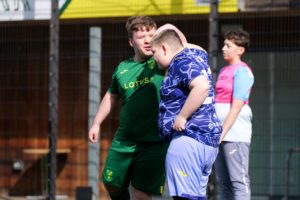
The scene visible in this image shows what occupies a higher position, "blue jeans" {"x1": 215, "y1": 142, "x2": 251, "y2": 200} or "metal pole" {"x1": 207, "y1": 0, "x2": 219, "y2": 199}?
"metal pole" {"x1": 207, "y1": 0, "x2": 219, "y2": 199}

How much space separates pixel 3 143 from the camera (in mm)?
12398

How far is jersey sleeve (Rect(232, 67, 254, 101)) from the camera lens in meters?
7.09

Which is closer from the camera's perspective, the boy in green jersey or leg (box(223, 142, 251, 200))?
the boy in green jersey

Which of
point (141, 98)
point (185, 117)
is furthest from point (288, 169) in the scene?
point (185, 117)

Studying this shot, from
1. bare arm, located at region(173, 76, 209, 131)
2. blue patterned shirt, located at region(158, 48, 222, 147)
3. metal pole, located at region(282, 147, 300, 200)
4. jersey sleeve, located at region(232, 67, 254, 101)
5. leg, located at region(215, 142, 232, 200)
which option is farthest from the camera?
metal pole, located at region(282, 147, 300, 200)

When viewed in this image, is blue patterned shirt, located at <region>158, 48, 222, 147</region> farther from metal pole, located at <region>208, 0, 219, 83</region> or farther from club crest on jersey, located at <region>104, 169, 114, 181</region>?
metal pole, located at <region>208, 0, 219, 83</region>

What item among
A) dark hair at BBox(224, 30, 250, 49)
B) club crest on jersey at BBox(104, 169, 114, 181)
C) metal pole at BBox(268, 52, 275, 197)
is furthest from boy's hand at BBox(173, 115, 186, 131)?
metal pole at BBox(268, 52, 275, 197)

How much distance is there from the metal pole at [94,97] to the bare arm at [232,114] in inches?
126

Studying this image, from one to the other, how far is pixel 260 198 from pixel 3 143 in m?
4.58

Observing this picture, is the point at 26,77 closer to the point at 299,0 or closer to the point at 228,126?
the point at 299,0

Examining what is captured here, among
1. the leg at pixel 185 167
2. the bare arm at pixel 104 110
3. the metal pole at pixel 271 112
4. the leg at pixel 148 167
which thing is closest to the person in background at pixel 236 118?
the leg at pixel 148 167

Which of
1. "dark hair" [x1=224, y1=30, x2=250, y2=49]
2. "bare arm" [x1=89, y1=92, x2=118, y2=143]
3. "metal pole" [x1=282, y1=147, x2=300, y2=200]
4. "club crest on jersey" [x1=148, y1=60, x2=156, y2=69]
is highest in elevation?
"dark hair" [x1=224, y1=30, x2=250, y2=49]

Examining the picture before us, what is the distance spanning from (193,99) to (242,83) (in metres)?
1.95

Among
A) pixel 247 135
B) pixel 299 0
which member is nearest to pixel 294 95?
pixel 299 0
